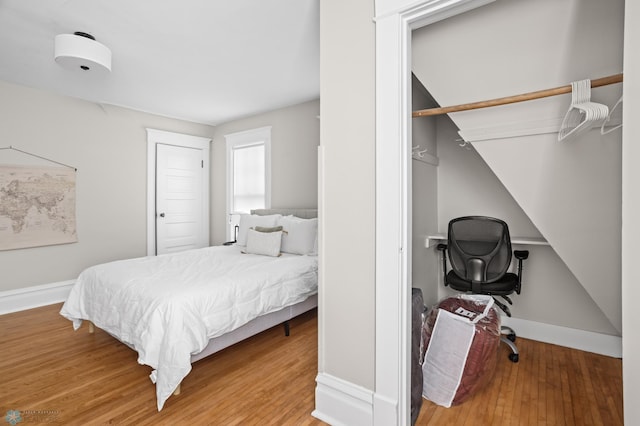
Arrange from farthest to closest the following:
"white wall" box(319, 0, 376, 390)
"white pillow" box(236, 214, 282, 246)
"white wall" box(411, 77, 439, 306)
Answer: "white pillow" box(236, 214, 282, 246) → "white wall" box(411, 77, 439, 306) → "white wall" box(319, 0, 376, 390)

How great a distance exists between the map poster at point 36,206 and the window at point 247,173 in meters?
2.06

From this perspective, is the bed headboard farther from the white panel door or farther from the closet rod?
the closet rod

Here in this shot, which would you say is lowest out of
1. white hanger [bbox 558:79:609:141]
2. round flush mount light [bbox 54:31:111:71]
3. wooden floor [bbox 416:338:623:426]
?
wooden floor [bbox 416:338:623:426]

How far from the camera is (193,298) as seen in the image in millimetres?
2107

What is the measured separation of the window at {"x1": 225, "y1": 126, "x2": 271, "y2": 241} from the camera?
479 centimetres

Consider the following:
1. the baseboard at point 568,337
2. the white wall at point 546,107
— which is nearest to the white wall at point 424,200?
the white wall at point 546,107

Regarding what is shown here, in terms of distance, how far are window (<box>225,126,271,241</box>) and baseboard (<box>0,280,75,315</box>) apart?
2.23 meters

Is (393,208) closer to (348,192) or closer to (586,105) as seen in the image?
(348,192)

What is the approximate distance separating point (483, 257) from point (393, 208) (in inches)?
50.6

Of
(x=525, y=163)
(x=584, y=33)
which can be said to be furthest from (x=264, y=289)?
(x=584, y=33)

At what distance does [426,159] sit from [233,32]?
1.89m

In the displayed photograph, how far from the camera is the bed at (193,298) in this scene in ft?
6.39

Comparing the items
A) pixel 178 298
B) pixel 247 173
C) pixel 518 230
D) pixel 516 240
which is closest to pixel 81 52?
pixel 178 298

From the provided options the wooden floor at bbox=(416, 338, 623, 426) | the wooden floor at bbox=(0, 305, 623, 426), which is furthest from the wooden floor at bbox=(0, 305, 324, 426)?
the wooden floor at bbox=(416, 338, 623, 426)
